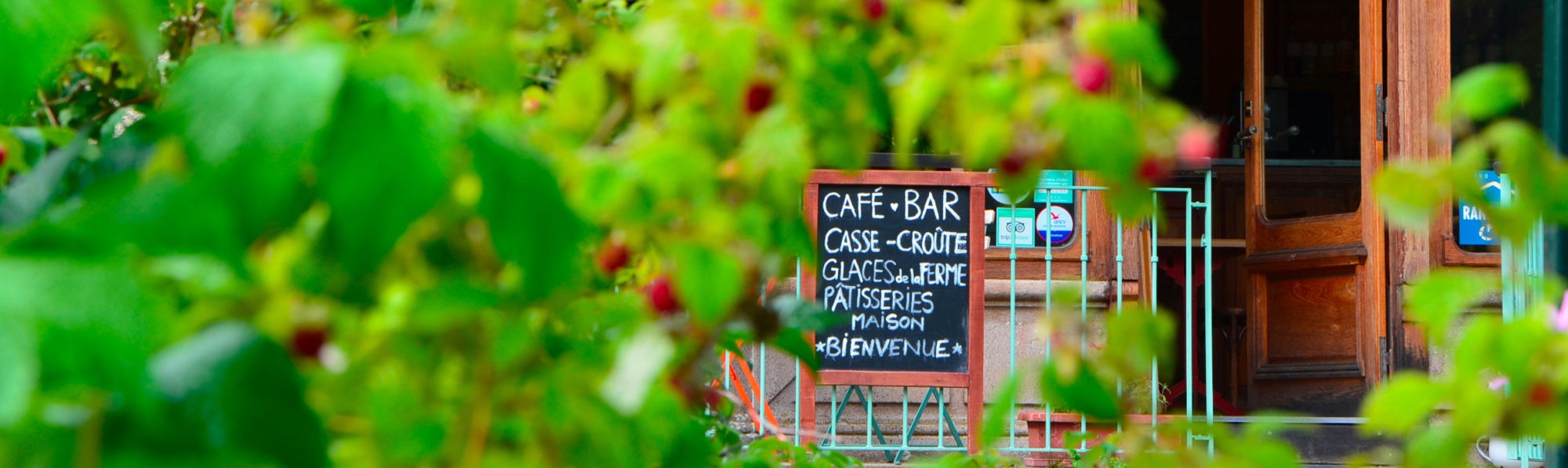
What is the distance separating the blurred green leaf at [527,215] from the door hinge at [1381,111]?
5.00 metres

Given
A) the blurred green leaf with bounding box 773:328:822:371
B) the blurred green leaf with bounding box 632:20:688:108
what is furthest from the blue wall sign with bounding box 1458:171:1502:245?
the blurred green leaf with bounding box 632:20:688:108

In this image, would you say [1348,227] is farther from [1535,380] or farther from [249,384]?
[249,384]

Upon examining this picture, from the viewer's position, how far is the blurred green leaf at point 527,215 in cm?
46

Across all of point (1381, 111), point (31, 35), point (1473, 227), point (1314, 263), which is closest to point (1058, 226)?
point (1314, 263)

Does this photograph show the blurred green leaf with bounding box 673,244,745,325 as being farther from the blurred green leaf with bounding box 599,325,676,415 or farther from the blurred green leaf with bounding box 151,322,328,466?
the blurred green leaf with bounding box 151,322,328,466

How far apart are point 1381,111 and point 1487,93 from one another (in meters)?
4.56

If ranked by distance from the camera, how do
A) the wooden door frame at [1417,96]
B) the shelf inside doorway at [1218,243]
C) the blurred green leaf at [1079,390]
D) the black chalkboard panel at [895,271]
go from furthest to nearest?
the shelf inside doorway at [1218,243] → the wooden door frame at [1417,96] → the black chalkboard panel at [895,271] → the blurred green leaf at [1079,390]

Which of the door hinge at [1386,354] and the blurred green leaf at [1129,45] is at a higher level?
the blurred green leaf at [1129,45]

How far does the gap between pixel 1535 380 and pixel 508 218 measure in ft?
1.90

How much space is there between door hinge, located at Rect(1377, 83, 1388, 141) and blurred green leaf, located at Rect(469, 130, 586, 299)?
5.00 metres

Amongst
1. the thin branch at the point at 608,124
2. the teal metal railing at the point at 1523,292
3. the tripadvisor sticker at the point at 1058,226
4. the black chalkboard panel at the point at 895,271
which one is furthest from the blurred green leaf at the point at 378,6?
the tripadvisor sticker at the point at 1058,226

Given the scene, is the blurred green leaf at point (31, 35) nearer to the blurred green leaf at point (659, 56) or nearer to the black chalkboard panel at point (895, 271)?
the blurred green leaf at point (659, 56)

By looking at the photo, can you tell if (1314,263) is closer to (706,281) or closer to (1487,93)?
(1487,93)

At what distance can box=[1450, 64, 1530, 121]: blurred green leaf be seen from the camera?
76cm
